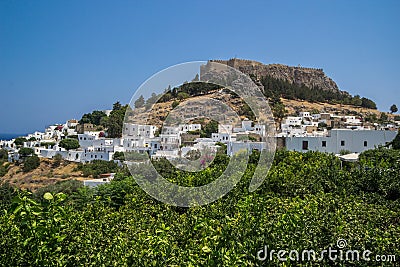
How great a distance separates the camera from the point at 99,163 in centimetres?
3931

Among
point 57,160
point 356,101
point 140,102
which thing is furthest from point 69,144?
point 356,101

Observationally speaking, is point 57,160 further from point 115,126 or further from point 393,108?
point 393,108

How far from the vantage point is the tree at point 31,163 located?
40.0 meters

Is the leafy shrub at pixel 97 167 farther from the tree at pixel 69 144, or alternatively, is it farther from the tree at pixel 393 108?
the tree at pixel 393 108

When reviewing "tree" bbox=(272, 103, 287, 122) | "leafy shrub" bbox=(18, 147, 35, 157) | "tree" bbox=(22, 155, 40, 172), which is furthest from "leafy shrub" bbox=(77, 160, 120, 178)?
"tree" bbox=(272, 103, 287, 122)

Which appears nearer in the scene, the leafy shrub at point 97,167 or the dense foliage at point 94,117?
the leafy shrub at point 97,167

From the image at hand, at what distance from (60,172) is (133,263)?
39.8 metres

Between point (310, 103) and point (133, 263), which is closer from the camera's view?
point (133, 263)

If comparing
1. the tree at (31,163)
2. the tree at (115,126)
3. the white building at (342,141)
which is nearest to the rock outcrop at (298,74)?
the tree at (115,126)

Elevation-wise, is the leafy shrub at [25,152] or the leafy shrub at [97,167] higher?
the leafy shrub at [25,152]

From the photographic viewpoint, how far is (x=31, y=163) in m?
40.9

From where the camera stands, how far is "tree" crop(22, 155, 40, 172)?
1575 inches

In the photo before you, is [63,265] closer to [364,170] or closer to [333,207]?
[333,207]

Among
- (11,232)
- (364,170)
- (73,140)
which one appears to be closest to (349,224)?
(11,232)
